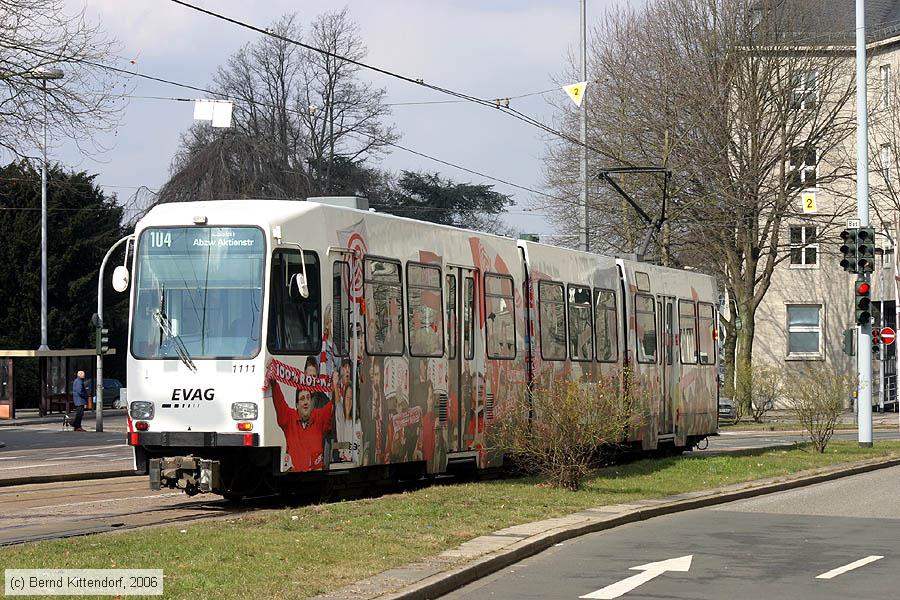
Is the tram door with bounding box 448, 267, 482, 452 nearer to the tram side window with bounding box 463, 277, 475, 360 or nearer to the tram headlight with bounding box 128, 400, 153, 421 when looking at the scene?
the tram side window with bounding box 463, 277, 475, 360

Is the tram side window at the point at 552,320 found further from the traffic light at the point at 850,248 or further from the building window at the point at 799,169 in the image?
the building window at the point at 799,169

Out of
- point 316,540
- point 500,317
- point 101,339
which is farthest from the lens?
point 101,339

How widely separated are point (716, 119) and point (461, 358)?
87.4 ft

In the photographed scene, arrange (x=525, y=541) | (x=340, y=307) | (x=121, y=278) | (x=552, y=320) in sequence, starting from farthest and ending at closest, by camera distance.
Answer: (x=552, y=320) < (x=340, y=307) < (x=121, y=278) < (x=525, y=541)

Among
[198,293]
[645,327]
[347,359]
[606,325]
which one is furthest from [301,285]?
[645,327]

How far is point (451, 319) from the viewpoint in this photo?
19406 millimetres

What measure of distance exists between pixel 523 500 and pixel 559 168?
30.3 metres

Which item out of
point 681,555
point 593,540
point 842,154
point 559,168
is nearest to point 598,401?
point 593,540

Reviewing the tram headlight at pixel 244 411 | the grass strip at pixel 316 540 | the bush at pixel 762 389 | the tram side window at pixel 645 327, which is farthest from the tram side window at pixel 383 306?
the bush at pixel 762 389

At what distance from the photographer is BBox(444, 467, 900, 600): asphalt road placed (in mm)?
A: 10758

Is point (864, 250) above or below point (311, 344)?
above

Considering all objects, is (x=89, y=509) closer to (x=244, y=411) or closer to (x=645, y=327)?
(x=244, y=411)

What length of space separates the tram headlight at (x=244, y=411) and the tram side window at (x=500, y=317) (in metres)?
5.52

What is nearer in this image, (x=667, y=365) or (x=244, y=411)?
(x=244, y=411)
